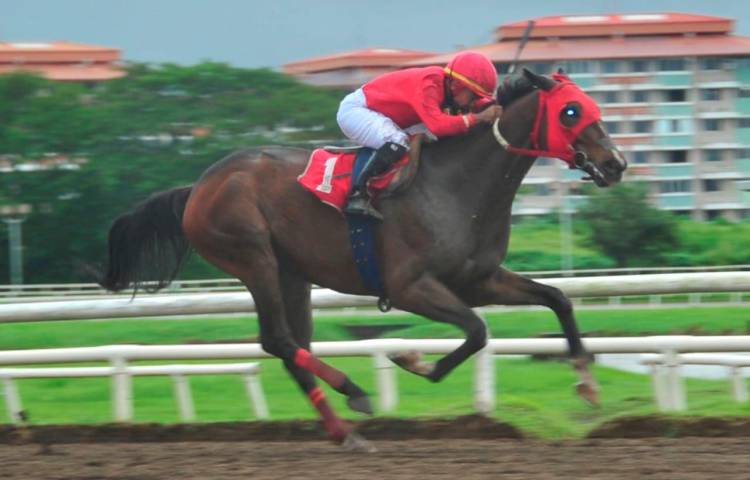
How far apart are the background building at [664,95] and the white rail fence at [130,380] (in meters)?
46.4

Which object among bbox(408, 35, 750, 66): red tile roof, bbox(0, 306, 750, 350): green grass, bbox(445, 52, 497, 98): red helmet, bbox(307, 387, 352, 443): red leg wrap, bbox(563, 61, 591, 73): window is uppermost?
bbox(408, 35, 750, 66): red tile roof

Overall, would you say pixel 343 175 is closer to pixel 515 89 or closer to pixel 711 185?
pixel 515 89

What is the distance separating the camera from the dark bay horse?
6.49 m

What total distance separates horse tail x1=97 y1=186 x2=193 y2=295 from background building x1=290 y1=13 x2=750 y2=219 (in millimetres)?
46782

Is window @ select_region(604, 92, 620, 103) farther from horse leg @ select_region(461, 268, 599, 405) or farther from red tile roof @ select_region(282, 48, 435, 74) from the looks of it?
horse leg @ select_region(461, 268, 599, 405)

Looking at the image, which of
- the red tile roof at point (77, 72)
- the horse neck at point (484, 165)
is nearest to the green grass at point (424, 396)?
the horse neck at point (484, 165)

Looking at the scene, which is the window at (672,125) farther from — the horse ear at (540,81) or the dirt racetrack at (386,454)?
Result: the dirt racetrack at (386,454)

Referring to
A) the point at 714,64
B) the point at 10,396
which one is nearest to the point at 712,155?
the point at 714,64

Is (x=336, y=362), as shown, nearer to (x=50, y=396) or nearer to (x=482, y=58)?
(x=50, y=396)

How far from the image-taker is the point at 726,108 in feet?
199

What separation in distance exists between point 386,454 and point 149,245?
212 centimetres

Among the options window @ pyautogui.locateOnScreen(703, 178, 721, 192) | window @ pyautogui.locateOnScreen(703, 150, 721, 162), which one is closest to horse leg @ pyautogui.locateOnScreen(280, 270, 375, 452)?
window @ pyautogui.locateOnScreen(703, 178, 721, 192)

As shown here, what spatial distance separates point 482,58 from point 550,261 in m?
32.9

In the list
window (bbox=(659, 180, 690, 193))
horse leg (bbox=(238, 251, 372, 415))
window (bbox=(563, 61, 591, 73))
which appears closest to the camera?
horse leg (bbox=(238, 251, 372, 415))
